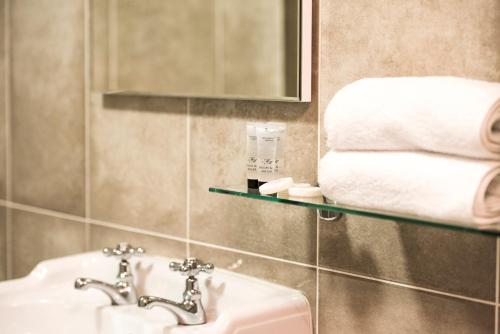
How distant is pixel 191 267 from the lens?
1323 millimetres

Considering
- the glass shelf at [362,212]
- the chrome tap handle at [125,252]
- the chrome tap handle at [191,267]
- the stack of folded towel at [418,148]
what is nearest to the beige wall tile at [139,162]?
the chrome tap handle at [125,252]

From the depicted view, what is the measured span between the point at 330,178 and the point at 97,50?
2.85 feet

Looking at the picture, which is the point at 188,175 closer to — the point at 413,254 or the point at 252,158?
the point at 252,158

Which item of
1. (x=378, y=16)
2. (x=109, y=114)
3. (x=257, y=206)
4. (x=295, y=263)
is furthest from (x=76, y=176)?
(x=378, y=16)

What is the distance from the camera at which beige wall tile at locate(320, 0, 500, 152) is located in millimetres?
1074

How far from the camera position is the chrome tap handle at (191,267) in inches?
51.9

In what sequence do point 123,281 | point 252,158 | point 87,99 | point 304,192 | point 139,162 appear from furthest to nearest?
point 87,99
point 139,162
point 123,281
point 252,158
point 304,192

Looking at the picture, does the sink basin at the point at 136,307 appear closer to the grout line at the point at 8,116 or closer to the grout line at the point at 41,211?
the grout line at the point at 41,211

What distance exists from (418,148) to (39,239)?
4.15 ft

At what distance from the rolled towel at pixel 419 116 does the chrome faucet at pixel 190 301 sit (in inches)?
15.3

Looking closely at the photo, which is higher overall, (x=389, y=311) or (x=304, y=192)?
(x=304, y=192)

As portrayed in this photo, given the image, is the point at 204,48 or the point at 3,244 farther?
the point at 3,244

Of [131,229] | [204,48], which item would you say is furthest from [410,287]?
[131,229]

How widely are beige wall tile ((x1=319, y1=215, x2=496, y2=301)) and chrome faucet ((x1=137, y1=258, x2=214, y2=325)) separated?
0.22 m
